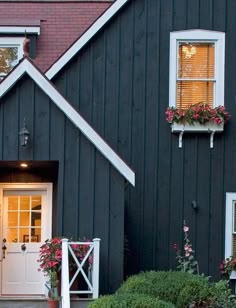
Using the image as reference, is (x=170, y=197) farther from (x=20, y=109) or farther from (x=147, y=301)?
(x=147, y=301)

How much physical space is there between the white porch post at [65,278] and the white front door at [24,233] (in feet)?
8.86

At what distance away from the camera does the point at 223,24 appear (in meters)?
12.2

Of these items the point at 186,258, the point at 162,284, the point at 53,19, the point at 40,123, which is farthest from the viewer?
the point at 53,19

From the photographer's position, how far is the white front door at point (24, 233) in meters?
12.4

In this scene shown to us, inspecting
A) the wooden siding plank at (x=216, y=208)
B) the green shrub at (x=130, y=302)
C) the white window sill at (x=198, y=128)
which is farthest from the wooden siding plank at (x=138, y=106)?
the green shrub at (x=130, y=302)

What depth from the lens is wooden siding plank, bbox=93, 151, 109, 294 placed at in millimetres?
10586

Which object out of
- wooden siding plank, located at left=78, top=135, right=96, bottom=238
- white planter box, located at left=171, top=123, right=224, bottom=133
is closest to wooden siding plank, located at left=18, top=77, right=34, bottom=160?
wooden siding plank, located at left=78, top=135, right=96, bottom=238

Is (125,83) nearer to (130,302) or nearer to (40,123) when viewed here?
(40,123)

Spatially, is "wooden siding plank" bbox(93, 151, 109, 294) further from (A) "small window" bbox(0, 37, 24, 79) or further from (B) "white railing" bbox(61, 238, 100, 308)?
(A) "small window" bbox(0, 37, 24, 79)

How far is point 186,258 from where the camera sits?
39.0 ft

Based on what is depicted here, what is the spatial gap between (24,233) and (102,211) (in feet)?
8.17

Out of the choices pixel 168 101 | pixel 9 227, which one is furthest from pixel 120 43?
pixel 9 227

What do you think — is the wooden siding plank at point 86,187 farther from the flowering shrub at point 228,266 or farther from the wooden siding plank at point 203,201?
the flowering shrub at point 228,266

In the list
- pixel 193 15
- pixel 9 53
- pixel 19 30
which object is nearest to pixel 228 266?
pixel 193 15
